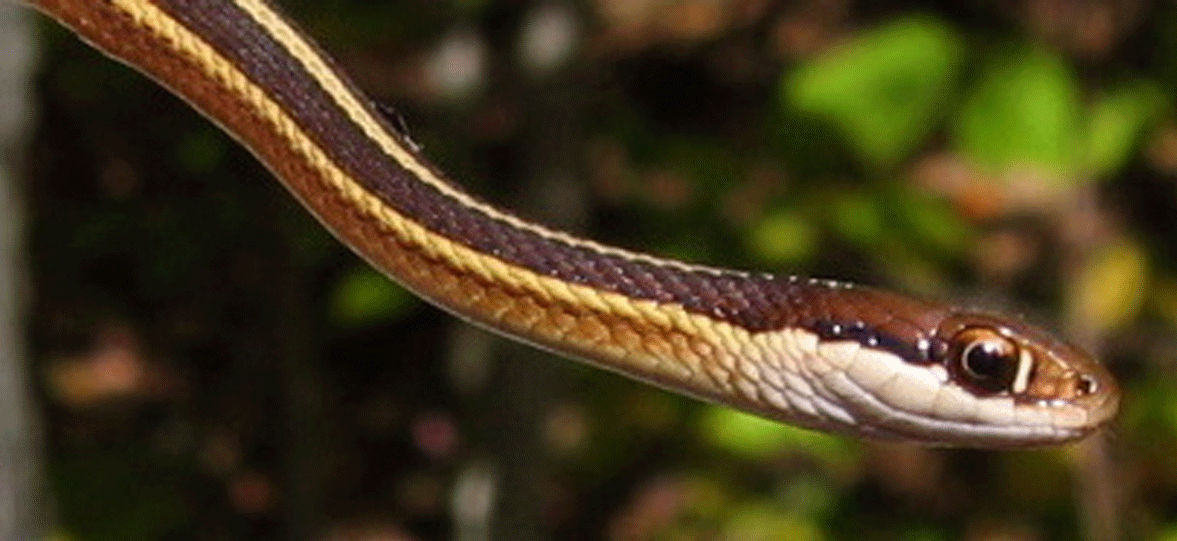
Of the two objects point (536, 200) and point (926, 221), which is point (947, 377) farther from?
point (926, 221)

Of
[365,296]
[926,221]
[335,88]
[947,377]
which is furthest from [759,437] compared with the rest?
[335,88]

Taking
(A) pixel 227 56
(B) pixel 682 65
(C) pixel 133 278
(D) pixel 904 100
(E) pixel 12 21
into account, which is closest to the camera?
(A) pixel 227 56

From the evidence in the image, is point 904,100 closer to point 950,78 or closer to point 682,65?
point 950,78

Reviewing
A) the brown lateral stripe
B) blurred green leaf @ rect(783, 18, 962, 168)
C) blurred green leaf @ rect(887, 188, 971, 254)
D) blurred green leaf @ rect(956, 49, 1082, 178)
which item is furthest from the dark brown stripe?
blurred green leaf @ rect(887, 188, 971, 254)

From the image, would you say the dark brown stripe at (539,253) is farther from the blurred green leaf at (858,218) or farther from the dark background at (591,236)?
the blurred green leaf at (858,218)

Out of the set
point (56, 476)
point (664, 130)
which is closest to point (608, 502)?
point (664, 130)

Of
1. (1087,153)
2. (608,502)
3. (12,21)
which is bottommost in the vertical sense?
(608,502)
